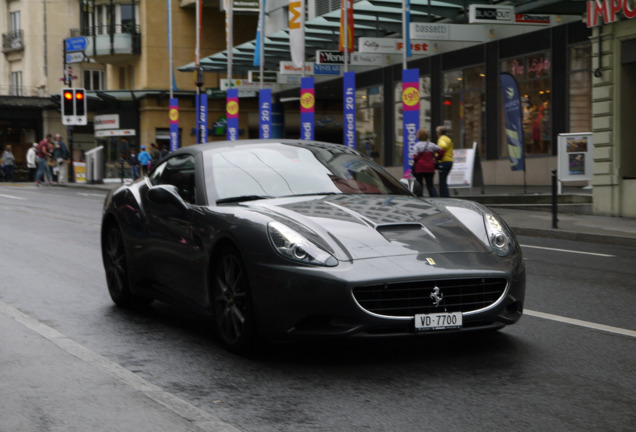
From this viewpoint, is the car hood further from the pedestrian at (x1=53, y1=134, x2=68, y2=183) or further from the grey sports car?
the pedestrian at (x1=53, y1=134, x2=68, y2=183)

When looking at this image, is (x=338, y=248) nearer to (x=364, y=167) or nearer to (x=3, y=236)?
(x=364, y=167)

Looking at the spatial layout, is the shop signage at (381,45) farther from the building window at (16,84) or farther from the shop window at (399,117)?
the building window at (16,84)

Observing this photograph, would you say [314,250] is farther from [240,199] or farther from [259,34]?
[259,34]

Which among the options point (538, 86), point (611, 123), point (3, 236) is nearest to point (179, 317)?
point (3, 236)

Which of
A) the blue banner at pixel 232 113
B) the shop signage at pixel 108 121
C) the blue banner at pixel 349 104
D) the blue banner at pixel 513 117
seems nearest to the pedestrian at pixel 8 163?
the shop signage at pixel 108 121

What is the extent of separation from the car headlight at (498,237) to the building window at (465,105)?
26.1 meters

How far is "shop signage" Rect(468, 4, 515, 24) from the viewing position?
25688 millimetres

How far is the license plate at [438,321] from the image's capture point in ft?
19.1

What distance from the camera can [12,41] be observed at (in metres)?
69.7

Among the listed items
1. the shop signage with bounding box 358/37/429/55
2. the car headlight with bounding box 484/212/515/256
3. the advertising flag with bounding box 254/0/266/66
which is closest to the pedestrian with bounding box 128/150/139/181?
the advertising flag with bounding box 254/0/266/66

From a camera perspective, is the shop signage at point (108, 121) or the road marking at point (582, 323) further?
the shop signage at point (108, 121)

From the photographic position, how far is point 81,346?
6.77 meters

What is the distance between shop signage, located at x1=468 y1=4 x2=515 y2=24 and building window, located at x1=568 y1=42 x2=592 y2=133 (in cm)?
243

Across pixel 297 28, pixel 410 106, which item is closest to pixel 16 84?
pixel 297 28
